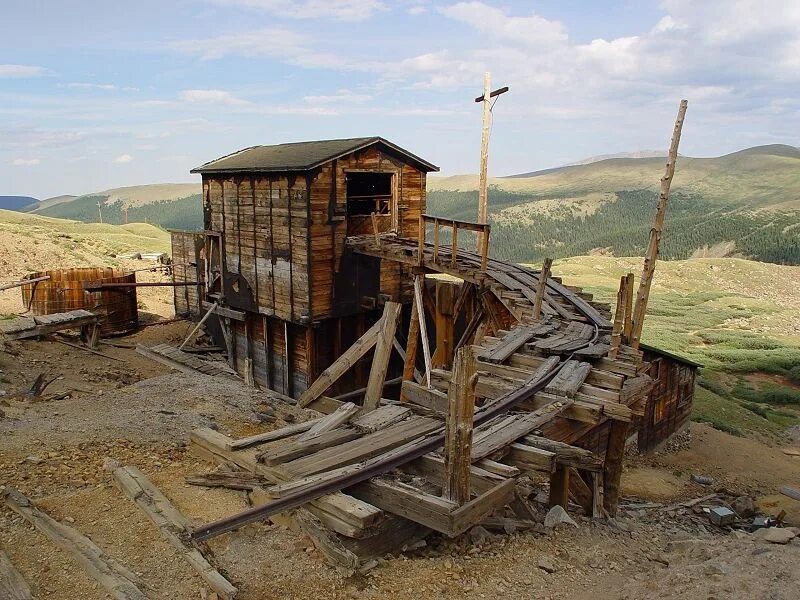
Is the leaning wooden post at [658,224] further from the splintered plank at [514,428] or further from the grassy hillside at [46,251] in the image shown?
the grassy hillside at [46,251]

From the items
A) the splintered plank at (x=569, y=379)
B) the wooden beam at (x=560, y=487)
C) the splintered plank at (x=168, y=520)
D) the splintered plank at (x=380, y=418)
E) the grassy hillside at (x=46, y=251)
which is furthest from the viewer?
the grassy hillside at (x=46, y=251)

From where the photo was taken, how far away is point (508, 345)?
10641mm

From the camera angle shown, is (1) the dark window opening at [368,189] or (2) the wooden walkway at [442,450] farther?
(1) the dark window opening at [368,189]

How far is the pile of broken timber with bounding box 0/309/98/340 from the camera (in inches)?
727

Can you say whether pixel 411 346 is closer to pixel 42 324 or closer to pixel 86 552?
pixel 86 552

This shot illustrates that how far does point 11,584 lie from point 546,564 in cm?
514

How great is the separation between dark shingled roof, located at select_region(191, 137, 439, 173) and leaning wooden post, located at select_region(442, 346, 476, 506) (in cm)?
1124

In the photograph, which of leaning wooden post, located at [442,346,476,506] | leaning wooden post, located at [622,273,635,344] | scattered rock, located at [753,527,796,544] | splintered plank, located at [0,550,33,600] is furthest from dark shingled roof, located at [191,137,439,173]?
scattered rock, located at [753,527,796,544]

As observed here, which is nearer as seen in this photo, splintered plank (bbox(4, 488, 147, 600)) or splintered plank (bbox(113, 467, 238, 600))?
splintered plank (bbox(4, 488, 147, 600))

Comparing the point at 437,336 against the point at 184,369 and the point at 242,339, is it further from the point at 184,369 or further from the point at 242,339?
the point at 184,369

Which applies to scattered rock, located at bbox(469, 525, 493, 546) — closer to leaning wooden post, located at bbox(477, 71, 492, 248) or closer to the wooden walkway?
the wooden walkway

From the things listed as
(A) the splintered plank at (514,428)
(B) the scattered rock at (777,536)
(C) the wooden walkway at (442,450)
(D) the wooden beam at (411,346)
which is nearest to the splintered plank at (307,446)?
(C) the wooden walkway at (442,450)

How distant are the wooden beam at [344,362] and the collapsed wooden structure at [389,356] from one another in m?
0.04

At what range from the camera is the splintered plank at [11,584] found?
17.6 feet
